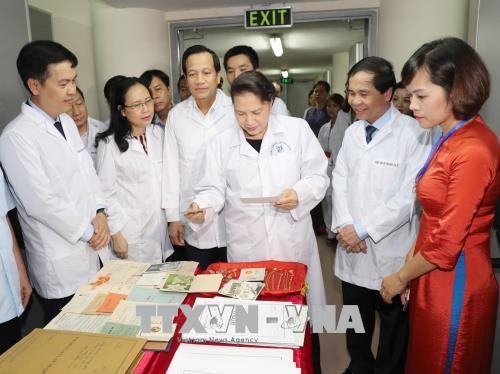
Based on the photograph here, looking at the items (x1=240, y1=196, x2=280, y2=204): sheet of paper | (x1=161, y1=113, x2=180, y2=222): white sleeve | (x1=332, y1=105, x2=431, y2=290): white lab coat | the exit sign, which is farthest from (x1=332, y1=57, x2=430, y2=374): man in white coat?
the exit sign

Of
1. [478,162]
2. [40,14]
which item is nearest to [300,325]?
[478,162]

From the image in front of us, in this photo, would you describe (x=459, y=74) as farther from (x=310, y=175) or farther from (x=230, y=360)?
(x=230, y=360)

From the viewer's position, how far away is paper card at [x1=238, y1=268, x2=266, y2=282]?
1350 millimetres

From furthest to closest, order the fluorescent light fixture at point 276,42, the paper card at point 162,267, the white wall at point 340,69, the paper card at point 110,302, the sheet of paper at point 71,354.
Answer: the white wall at point 340,69, the fluorescent light fixture at point 276,42, the paper card at point 162,267, the paper card at point 110,302, the sheet of paper at point 71,354

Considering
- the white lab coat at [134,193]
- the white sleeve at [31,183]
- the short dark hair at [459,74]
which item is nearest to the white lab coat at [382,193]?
the short dark hair at [459,74]

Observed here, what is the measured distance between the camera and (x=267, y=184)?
72.4 inches

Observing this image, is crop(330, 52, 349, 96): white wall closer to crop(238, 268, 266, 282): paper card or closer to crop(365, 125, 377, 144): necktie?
crop(365, 125, 377, 144): necktie

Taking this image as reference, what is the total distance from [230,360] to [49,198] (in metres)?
1.12

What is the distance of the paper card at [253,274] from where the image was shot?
135cm

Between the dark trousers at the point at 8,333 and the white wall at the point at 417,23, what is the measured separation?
12.5ft

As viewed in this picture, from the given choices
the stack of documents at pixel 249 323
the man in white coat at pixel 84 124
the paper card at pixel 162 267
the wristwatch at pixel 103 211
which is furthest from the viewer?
the man in white coat at pixel 84 124

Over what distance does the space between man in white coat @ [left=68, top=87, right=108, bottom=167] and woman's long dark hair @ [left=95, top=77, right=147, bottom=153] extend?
0.31m

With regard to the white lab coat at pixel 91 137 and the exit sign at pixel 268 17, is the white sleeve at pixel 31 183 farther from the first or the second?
Answer: the exit sign at pixel 268 17

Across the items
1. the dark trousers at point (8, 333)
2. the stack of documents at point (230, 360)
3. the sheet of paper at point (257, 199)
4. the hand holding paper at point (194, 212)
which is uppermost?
the sheet of paper at point (257, 199)
